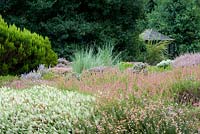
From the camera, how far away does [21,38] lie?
1158cm

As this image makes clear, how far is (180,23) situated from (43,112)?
66.5 ft

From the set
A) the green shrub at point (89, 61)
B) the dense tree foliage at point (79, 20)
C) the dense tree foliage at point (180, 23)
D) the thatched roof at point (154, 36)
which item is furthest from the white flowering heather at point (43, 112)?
the dense tree foliage at point (180, 23)

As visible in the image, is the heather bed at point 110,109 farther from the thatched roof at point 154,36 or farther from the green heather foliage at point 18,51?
the thatched roof at point 154,36

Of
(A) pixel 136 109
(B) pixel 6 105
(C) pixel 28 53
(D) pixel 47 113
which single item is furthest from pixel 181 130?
(C) pixel 28 53

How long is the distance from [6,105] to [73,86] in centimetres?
178

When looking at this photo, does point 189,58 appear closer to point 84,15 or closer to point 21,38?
point 21,38

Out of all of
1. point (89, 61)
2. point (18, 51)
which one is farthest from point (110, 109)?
point (89, 61)

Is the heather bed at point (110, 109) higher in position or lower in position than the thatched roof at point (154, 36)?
higher

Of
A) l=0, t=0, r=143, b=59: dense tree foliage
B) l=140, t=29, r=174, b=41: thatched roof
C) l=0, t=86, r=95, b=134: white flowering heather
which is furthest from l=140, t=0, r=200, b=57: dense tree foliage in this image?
l=0, t=86, r=95, b=134: white flowering heather

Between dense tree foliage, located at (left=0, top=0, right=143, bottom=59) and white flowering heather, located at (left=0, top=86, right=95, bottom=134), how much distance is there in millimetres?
12033

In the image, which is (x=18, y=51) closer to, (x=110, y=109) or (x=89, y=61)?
(x=89, y=61)

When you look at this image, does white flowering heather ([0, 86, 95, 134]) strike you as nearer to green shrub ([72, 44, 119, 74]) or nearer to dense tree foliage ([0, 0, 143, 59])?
green shrub ([72, 44, 119, 74])

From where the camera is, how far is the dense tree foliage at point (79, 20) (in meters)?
18.5

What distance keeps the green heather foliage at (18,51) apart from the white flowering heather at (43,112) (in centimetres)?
486
